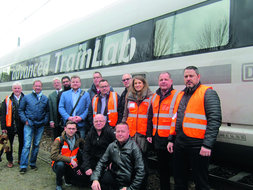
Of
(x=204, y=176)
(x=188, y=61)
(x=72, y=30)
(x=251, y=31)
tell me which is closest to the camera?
(x=204, y=176)

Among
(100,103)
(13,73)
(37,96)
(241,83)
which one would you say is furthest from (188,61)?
(13,73)

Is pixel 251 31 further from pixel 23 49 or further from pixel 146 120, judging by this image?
pixel 23 49

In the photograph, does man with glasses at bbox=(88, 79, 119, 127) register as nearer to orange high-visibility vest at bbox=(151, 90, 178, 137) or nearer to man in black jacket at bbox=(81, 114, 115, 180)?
man in black jacket at bbox=(81, 114, 115, 180)

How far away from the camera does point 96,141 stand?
3.46 meters

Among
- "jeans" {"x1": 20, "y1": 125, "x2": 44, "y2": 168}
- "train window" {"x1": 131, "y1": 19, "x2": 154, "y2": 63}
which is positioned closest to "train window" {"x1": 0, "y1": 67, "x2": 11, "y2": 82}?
"jeans" {"x1": 20, "y1": 125, "x2": 44, "y2": 168}

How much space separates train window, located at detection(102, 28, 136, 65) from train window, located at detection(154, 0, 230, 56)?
0.75 meters

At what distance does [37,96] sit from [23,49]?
742 cm

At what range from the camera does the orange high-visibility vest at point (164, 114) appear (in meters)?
3.09

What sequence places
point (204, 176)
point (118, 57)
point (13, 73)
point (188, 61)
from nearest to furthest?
point (204, 176) → point (188, 61) → point (118, 57) → point (13, 73)

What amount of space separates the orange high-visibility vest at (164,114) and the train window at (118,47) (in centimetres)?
206

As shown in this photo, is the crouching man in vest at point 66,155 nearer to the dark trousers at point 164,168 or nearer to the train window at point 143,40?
the dark trousers at point 164,168

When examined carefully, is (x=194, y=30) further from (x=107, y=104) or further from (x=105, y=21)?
(x=105, y=21)

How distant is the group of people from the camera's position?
260 centimetres

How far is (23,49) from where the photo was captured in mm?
11039
